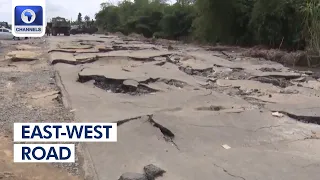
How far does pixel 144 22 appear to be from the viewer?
35219 mm

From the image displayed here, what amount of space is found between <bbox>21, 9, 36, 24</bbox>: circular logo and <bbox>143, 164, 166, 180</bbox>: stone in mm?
4491

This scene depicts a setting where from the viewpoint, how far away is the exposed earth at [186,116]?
3535 millimetres

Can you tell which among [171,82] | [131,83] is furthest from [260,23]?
[131,83]

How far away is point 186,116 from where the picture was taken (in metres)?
5.20

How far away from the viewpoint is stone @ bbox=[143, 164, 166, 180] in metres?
3.27

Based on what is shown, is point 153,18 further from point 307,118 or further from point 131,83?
point 307,118

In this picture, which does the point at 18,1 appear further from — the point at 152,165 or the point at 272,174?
the point at 272,174

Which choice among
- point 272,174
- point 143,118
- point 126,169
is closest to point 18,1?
point 143,118

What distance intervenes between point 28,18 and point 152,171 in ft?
15.4

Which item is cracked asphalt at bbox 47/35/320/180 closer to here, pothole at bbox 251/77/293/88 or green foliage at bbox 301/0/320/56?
pothole at bbox 251/77/293/88

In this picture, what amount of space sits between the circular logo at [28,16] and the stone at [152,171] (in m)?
4.49

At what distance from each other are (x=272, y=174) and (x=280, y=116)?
82.2 inches

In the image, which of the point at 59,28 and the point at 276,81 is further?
the point at 59,28

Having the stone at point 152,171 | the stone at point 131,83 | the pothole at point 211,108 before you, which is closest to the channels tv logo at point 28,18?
the stone at point 131,83
